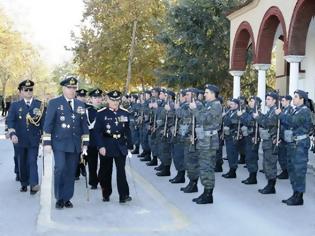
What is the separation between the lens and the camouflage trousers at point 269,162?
30.7ft

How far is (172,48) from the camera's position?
2405 cm

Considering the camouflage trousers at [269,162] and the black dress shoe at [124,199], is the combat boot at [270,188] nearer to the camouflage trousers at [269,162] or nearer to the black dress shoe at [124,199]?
the camouflage trousers at [269,162]

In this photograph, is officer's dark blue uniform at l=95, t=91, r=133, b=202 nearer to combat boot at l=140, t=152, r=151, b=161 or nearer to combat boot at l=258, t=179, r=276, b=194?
combat boot at l=258, t=179, r=276, b=194

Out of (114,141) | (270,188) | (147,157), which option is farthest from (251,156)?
(147,157)

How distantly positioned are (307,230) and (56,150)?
3.67m

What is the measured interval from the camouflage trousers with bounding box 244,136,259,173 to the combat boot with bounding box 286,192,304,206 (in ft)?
6.43

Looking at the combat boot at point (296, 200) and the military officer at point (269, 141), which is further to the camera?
the military officer at point (269, 141)

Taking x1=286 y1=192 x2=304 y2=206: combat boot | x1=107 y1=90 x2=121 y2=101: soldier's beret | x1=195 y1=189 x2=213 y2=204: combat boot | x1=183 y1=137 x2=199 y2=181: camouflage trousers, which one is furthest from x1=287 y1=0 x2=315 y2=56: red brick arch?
x1=107 y1=90 x2=121 y2=101: soldier's beret

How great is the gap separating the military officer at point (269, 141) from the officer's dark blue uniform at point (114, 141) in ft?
8.68

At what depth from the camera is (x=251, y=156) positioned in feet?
34.5

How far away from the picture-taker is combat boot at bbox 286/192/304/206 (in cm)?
840

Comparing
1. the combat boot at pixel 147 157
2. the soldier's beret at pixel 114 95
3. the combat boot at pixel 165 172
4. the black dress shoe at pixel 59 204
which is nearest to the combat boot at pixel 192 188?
the combat boot at pixel 165 172

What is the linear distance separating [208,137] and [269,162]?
171 cm

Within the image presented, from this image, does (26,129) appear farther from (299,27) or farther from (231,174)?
(299,27)
